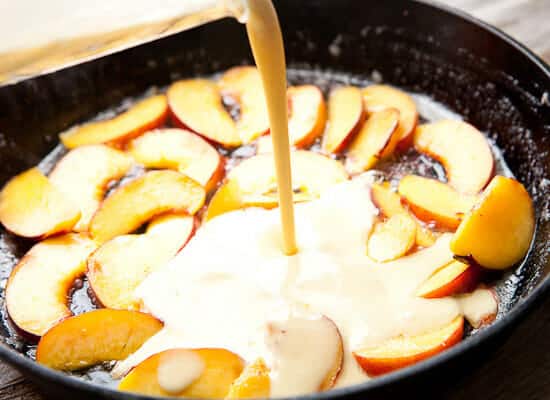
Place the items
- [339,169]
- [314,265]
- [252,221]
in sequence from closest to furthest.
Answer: [314,265], [252,221], [339,169]

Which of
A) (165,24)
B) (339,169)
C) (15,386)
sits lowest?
(15,386)

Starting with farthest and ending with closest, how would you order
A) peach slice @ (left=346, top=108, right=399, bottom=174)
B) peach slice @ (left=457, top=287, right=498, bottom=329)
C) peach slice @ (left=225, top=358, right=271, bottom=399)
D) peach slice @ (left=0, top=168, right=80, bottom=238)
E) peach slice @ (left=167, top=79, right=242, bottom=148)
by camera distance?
peach slice @ (left=167, top=79, right=242, bottom=148), peach slice @ (left=346, top=108, right=399, bottom=174), peach slice @ (left=0, top=168, right=80, bottom=238), peach slice @ (left=457, top=287, right=498, bottom=329), peach slice @ (left=225, top=358, right=271, bottom=399)

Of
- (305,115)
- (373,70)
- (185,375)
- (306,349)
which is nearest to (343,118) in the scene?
(305,115)

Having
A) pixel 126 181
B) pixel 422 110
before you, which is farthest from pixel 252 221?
pixel 422 110

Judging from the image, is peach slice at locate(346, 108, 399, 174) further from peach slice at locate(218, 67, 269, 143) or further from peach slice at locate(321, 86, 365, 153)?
peach slice at locate(218, 67, 269, 143)

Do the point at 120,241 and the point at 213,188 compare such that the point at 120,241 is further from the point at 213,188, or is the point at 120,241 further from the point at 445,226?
the point at 445,226

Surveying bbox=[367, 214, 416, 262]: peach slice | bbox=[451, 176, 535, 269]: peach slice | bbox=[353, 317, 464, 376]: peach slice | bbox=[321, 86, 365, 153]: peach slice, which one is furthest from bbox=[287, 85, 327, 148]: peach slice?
bbox=[353, 317, 464, 376]: peach slice
